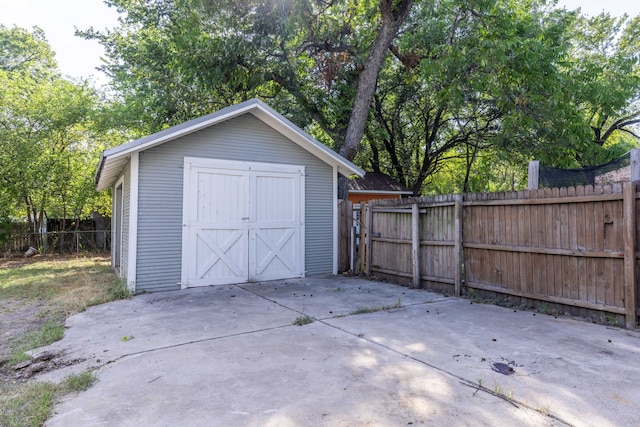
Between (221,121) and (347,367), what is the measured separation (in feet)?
17.7

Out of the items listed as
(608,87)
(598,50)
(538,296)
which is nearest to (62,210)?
(538,296)

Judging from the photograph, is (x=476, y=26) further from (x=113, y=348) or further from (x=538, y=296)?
(x=113, y=348)

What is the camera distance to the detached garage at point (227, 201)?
6.54m

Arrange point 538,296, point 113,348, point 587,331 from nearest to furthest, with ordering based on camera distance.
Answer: point 113,348 < point 587,331 < point 538,296

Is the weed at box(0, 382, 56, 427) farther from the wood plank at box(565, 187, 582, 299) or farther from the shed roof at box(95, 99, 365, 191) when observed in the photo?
the wood plank at box(565, 187, 582, 299)

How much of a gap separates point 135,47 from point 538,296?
13.8 meters

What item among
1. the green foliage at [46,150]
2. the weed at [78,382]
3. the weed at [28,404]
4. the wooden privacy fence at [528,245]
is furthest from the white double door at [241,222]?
the green foliage at [46,150]

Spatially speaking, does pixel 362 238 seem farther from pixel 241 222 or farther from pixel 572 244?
pixel 572 244

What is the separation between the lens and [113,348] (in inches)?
148

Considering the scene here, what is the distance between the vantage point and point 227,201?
7246 mm

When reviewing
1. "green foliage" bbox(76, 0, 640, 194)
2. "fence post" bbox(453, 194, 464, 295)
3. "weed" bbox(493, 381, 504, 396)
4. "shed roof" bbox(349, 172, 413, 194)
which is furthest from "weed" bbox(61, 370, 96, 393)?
"shed roof" bbox(349, 172, 413, 194)

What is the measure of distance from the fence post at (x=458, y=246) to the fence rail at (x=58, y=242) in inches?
522

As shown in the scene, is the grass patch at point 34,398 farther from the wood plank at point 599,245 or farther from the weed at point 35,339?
the wood plank at point 599,245

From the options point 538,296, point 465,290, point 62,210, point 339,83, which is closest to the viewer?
point 538,296
